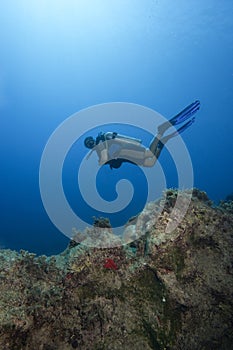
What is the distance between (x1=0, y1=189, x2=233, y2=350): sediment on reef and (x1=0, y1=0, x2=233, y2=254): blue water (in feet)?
67.3

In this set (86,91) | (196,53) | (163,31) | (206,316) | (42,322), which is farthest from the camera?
(86,91)

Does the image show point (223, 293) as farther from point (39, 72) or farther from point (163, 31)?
point (39, 72)

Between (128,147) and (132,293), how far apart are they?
15.5 ft

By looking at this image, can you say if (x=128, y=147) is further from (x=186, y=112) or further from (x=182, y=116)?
(x=186, y=112)

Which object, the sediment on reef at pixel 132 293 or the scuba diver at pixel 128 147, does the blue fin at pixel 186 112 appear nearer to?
the scuba diver at pixel 128 147

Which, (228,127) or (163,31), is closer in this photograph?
(163,31)

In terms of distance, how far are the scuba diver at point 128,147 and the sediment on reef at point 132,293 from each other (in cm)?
393

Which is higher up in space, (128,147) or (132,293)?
(128,147)

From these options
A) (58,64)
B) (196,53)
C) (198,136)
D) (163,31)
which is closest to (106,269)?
(163,31)

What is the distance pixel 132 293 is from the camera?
3486 mm

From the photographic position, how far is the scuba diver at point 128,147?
7500 mm

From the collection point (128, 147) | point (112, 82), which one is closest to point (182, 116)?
point (128, 147)

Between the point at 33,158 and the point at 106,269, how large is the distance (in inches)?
4296

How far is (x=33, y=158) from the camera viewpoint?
10725cm
